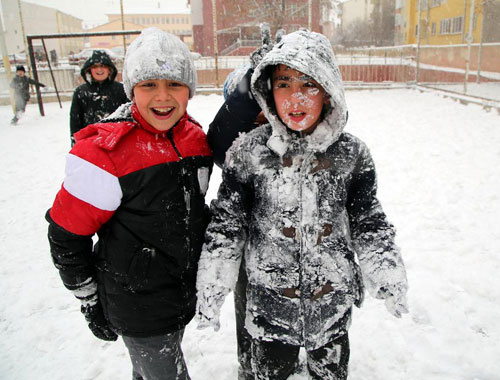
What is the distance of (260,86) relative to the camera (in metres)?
1.56

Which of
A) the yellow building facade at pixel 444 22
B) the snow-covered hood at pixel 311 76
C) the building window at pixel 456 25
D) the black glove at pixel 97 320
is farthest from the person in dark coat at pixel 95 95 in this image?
the building window at pixel 456 25

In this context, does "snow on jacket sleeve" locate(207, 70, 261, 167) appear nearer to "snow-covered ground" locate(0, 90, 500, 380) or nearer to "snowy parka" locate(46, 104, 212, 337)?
"snowy parka" locate(46, 104, 212, 337)

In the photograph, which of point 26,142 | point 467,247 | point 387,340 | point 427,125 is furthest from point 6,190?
point 427,125

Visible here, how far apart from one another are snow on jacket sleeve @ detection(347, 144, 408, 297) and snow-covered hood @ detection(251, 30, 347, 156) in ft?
0.64

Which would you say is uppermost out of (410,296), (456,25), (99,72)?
(456,25)

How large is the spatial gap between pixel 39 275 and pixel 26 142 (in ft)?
22.0

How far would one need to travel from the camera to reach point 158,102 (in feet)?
5.01

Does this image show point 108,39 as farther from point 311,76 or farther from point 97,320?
point 311,76

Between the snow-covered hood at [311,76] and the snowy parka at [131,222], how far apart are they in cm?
38

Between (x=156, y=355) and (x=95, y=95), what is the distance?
12.2ft

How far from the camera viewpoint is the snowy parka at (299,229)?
151cm

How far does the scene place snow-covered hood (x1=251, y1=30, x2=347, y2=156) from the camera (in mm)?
1380

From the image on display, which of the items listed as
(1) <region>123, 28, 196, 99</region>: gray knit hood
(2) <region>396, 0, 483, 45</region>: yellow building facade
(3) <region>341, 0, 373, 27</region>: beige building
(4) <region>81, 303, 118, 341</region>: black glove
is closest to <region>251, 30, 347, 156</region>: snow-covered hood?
(1) <region>123, 28, 196, 99</region>: gray knit hood

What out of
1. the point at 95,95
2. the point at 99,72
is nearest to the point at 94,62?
the point at 99,72
